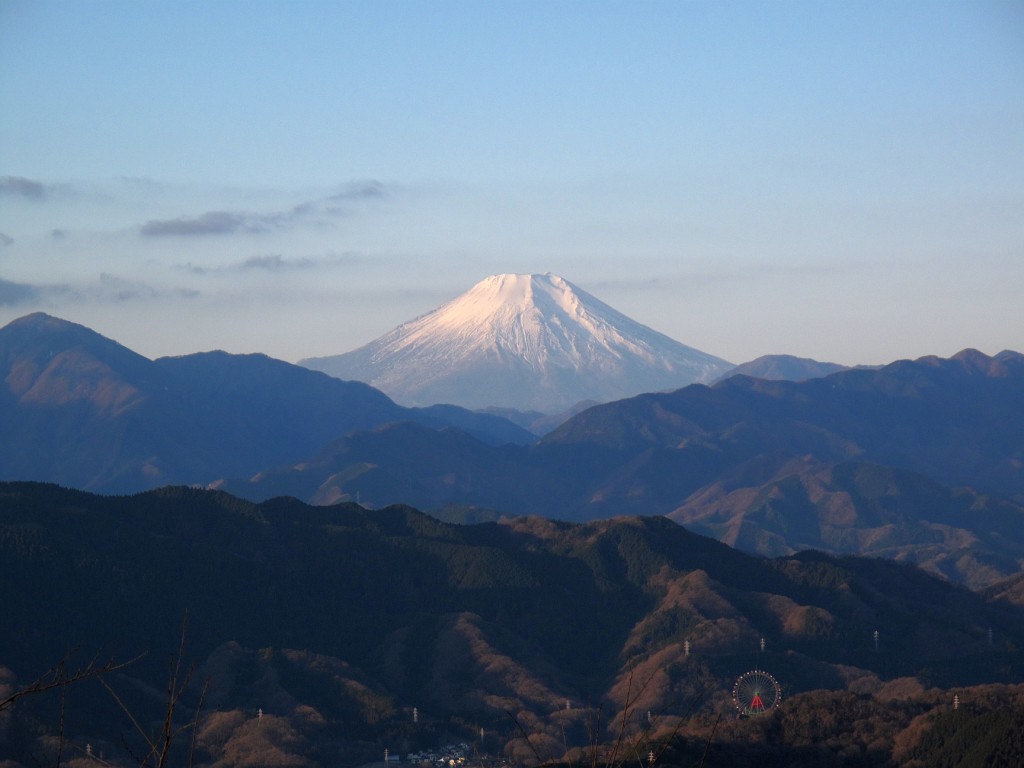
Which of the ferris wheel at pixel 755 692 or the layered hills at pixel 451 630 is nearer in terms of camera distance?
the layered hills at pixel 451 630

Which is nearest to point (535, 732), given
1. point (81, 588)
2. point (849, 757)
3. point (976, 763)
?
point (849, 757)

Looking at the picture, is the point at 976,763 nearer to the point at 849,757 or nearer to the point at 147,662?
the point at 849,757

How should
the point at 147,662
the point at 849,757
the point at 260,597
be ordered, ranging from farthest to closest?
the point at 260,597 < the point at 147,662 < the point at 849,757

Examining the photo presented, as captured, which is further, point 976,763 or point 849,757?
point 849,757

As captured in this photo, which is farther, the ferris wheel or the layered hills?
the ferris wheel
